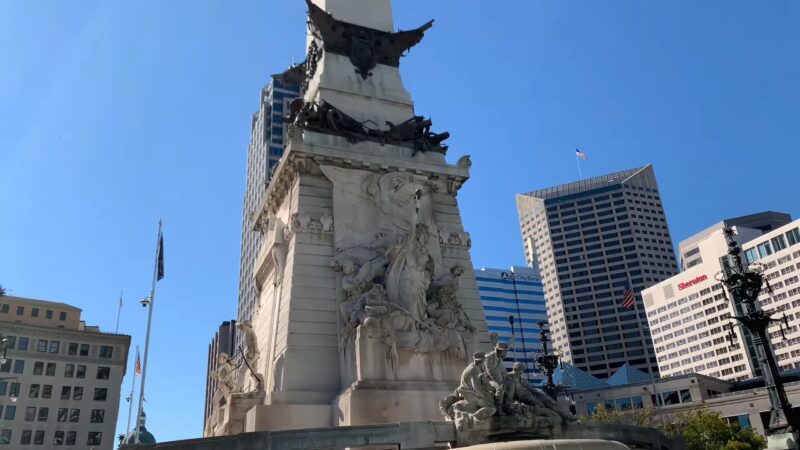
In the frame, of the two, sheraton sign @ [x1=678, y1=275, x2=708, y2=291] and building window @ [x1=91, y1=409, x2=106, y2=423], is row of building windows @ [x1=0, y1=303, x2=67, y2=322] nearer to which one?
building window @ [x1=91, y1=409, x2=106, y2=423]

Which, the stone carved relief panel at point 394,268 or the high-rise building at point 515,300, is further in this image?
the high-rise building at point 515,300

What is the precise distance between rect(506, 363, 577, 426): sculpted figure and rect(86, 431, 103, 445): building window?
55505 mm

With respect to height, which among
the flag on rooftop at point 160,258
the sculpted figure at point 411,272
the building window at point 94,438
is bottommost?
the building window at point 94,438

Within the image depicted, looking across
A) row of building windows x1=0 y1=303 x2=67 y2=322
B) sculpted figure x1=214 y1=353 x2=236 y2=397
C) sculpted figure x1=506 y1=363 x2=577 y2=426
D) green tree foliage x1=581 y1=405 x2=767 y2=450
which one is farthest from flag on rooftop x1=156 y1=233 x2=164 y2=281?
row of building windows x1=0 y1=303 x2=67 y2=322

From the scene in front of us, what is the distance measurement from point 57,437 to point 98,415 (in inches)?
154

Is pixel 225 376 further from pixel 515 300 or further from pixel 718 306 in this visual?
pixel 515 300

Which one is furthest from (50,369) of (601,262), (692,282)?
(601,262)

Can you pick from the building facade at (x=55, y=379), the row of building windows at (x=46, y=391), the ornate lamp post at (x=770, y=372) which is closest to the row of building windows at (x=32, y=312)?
the building facade at (x=55, y=379)

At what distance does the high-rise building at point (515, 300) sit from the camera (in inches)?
5197

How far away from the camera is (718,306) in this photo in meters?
118

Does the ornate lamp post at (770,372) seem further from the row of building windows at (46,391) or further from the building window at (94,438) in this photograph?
the row of building windows at (46,391)

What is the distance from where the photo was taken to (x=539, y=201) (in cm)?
19150

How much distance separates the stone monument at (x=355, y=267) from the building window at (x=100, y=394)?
45.4 m

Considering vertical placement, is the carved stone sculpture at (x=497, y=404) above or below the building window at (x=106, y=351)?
below
